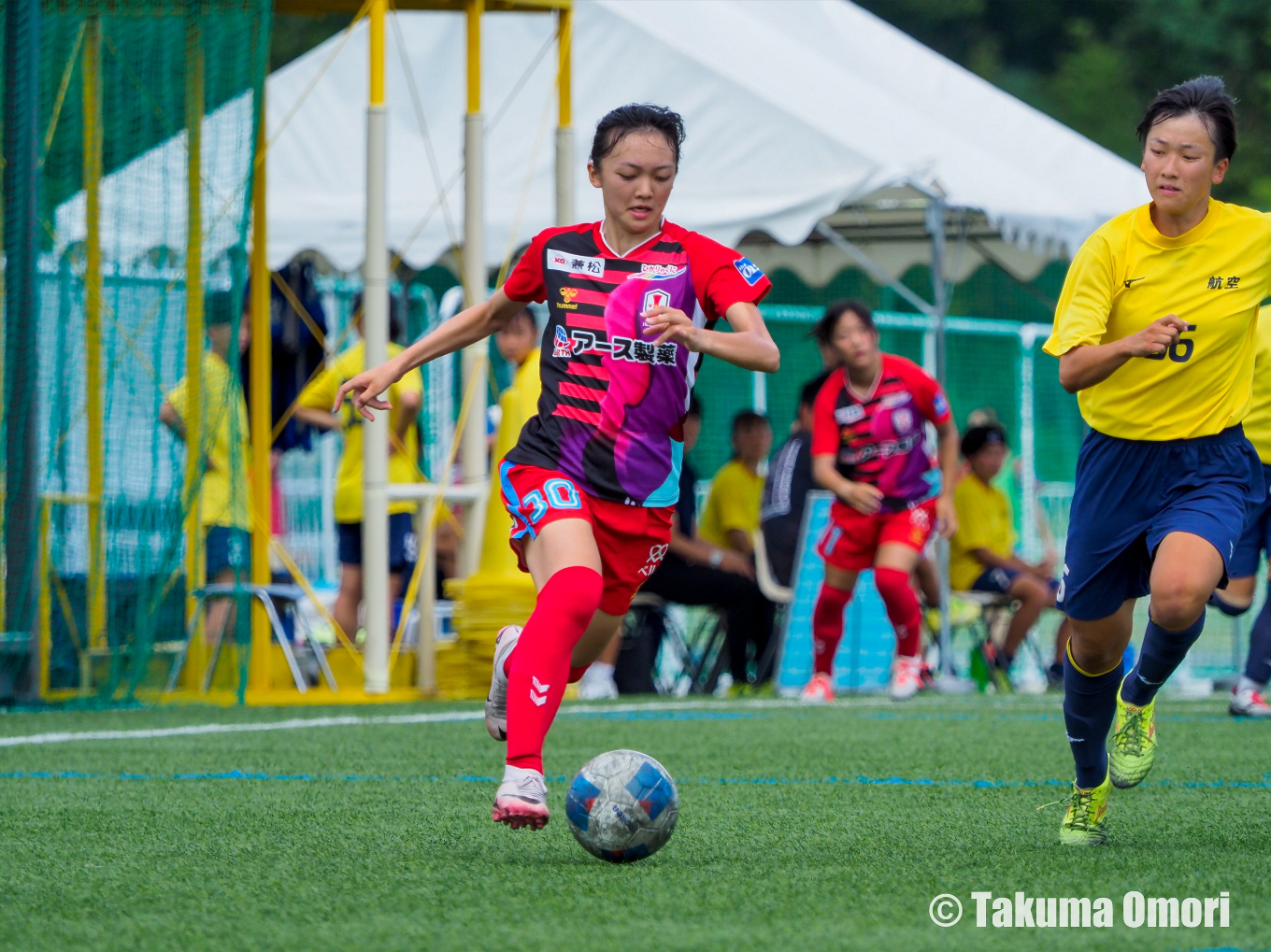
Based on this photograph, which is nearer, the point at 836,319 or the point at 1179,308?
the point at 1179,308

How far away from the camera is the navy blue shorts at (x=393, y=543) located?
1106 centimetres

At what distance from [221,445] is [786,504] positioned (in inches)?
146

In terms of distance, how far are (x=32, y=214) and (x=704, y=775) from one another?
16.0 feet

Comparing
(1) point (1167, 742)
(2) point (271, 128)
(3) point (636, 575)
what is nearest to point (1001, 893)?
(3) point (636, 575)

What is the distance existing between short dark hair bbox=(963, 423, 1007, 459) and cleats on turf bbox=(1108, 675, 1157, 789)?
810cm

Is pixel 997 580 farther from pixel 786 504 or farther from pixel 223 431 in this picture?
pixel 223 431

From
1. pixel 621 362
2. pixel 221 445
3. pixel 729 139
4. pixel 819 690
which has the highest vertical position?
pixel 729 139

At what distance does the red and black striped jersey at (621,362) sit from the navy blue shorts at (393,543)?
246 inches

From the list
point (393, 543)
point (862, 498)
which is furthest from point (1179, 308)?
point (393, 543)

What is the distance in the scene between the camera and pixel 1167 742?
7488 millimetres

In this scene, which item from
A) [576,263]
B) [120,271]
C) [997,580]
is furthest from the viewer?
[997,580]

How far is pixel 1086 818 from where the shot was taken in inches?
180

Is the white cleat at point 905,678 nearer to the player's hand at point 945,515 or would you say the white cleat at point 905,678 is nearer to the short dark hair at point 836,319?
the player's hand at point 945,515

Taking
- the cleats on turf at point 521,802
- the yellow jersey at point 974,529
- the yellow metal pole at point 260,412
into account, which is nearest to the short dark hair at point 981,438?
the yellow jersey at point 974,529
